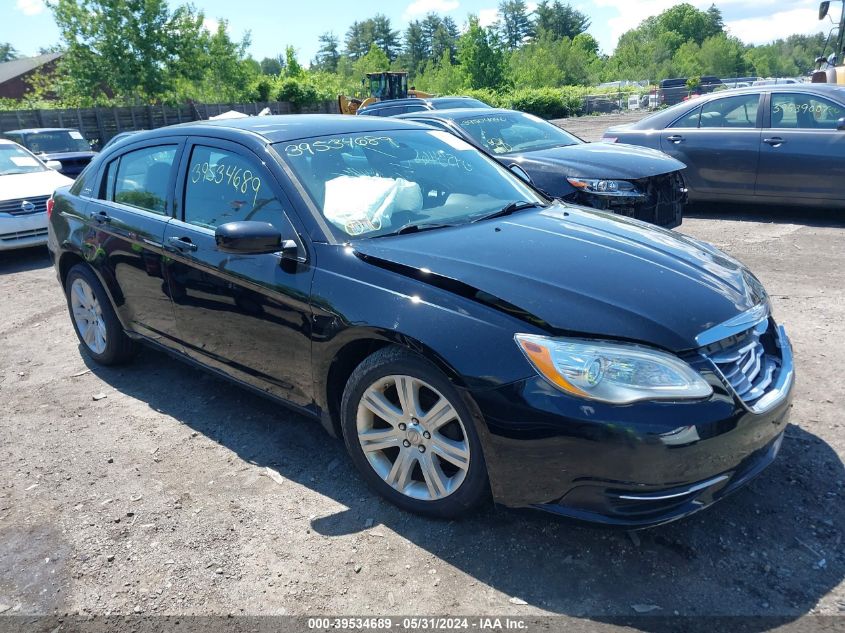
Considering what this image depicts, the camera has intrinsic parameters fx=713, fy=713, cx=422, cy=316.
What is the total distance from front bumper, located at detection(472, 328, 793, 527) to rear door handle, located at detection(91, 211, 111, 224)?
3.06 meters

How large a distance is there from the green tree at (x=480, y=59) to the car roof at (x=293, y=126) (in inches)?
2343

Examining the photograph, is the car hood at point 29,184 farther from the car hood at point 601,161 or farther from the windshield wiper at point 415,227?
the windshield wiper at point 415,227

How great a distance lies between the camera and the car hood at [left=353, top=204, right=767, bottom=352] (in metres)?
2.62

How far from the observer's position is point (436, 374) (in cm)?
273

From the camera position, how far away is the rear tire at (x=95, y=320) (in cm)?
477

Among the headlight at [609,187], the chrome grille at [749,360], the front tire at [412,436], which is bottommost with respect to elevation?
the front tire at [412,436]

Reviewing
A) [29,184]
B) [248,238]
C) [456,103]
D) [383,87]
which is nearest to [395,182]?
[248,238]

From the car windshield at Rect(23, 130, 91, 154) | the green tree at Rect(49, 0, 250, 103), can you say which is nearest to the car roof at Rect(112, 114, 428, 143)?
the car windshield at Rect(23, 130, 91, 154)

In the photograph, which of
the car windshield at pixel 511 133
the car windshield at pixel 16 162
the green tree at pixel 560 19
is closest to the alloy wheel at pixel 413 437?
the car windshield at pixel 511 133

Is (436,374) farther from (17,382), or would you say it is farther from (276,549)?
(17,382)

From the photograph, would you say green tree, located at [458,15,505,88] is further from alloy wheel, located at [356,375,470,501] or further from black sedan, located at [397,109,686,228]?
alloy wheel, located at [356,375,470,501]

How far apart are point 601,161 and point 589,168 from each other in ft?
0.72

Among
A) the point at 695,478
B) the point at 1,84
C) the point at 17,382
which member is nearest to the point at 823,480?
the point at 695,478

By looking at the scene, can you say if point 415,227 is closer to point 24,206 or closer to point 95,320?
point 95,320
